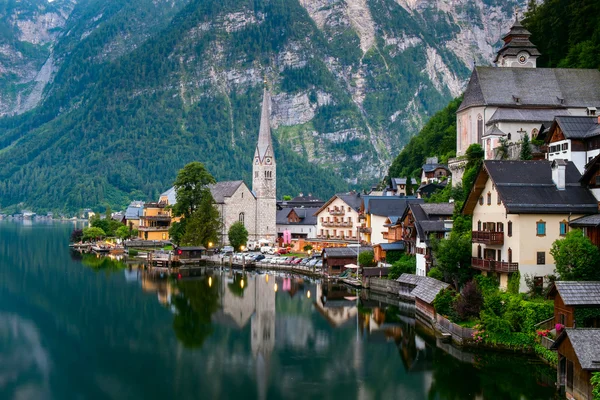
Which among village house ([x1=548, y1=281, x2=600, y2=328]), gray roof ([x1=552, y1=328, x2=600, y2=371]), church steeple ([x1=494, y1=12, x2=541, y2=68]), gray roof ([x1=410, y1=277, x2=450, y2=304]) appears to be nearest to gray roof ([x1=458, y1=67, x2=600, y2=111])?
church steeple ([x1=494, y1=12, x2=541, y2=68])

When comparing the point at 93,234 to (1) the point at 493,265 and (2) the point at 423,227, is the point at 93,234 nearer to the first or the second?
(2) the point at 423,227

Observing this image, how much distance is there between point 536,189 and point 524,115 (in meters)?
Answer: 27.9

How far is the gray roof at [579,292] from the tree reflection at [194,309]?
73.6 feet

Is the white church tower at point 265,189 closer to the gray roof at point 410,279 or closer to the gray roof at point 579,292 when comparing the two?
the gray roof at point 410,279

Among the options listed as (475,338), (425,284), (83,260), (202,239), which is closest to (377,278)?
(425,284)

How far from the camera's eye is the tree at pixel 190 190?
108 meters

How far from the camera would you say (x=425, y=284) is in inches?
2162

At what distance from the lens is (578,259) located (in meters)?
→ 40.1

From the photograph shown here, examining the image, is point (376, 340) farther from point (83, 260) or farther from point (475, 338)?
point (83, 260)

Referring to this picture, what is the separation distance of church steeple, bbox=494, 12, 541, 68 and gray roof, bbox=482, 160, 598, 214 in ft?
140

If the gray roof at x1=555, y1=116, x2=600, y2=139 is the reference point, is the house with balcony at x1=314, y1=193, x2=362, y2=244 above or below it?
below

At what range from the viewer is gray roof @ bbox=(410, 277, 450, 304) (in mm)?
50494

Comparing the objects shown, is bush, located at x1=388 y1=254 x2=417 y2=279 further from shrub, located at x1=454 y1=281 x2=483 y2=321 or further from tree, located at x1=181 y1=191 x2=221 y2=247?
tree, located at x1=181 y1=191 x2=221 y2=247

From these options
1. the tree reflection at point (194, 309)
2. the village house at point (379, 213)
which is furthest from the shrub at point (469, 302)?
the village house at point (379, 213)
